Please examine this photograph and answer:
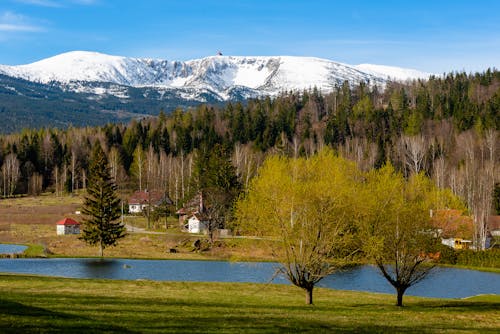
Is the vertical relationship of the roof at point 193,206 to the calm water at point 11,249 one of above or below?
above

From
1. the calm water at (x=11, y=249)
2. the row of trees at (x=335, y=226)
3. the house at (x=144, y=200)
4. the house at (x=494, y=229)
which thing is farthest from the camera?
the house at (x=144, y=200)

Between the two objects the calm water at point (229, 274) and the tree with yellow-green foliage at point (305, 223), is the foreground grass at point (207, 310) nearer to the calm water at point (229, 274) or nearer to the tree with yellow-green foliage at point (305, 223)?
the tree with yellow-green foliage at point (305, 223)

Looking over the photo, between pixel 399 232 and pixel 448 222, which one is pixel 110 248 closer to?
pixel 448 222

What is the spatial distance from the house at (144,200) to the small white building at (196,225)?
16.3 m

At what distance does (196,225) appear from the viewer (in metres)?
99.1

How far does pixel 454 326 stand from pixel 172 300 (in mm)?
14025

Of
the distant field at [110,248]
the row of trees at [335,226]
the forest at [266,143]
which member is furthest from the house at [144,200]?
the row of trees at [335,226]

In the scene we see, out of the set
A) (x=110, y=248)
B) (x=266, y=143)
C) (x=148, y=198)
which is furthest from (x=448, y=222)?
(x=266, y=143)

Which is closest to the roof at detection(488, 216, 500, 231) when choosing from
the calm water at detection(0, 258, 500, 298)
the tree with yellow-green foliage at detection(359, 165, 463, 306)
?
the calm water at detection(0, 258, 500, 298)

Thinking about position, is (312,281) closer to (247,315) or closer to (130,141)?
(247,315)

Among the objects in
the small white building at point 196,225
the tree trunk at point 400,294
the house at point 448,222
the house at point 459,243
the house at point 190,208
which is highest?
the house at point 448,222

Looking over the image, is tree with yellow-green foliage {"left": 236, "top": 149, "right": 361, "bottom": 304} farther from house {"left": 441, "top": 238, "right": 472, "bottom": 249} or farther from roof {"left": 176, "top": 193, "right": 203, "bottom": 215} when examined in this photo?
roof {"left": 176, "top": 193, "right": 203, "bottom": 215}

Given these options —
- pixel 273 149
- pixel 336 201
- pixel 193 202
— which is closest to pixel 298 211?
pixel 336 201

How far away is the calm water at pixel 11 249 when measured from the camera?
7531cm
